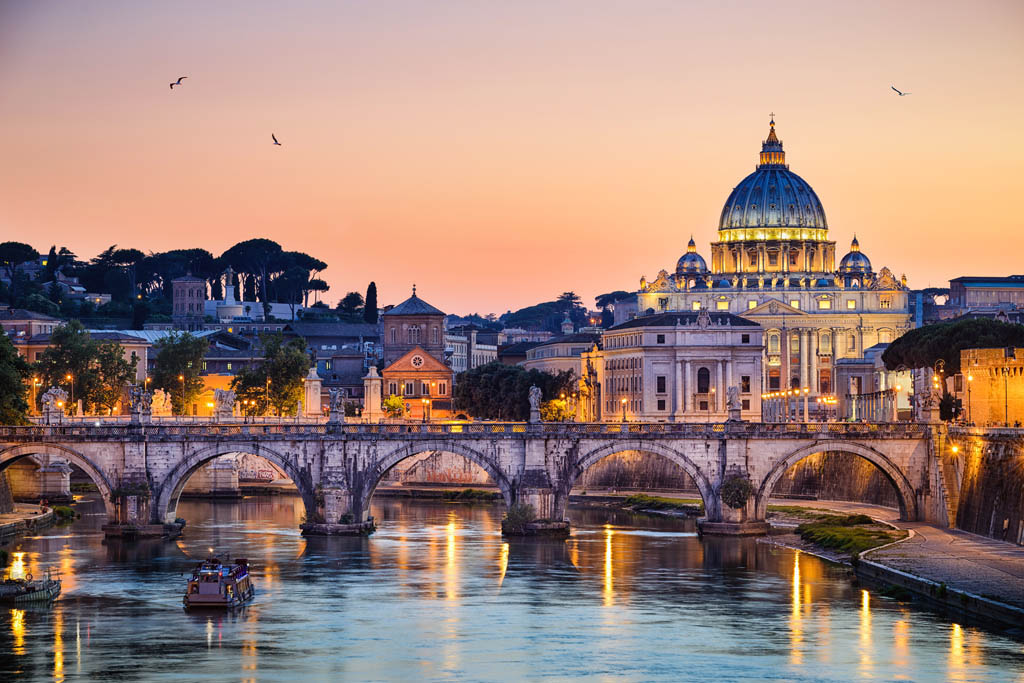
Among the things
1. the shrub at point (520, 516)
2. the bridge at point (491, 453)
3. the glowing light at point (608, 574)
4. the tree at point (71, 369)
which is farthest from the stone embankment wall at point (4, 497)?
the tree at point (71, 369)

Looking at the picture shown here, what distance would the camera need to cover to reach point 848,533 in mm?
88938

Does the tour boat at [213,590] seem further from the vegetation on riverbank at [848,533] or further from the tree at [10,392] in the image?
the tree at [10,392]

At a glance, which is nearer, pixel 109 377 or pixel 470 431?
pixel 470 431

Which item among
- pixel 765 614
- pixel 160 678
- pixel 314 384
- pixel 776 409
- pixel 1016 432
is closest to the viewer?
pixel 160 678

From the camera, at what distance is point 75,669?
199ft

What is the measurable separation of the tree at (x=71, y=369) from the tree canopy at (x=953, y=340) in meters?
62.7

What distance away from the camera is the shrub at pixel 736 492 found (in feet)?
304

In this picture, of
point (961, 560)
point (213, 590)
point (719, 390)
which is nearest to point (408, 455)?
point (213, 590)

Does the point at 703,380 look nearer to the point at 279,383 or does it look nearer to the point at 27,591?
the point at 279,383

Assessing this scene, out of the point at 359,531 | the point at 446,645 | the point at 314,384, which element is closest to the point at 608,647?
the point at 446,645

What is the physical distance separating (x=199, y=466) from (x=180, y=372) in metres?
73.9

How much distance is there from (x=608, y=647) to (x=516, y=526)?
29.7 m

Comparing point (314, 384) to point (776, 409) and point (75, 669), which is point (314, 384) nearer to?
point (776, 409)

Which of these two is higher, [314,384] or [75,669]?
[314,384]
